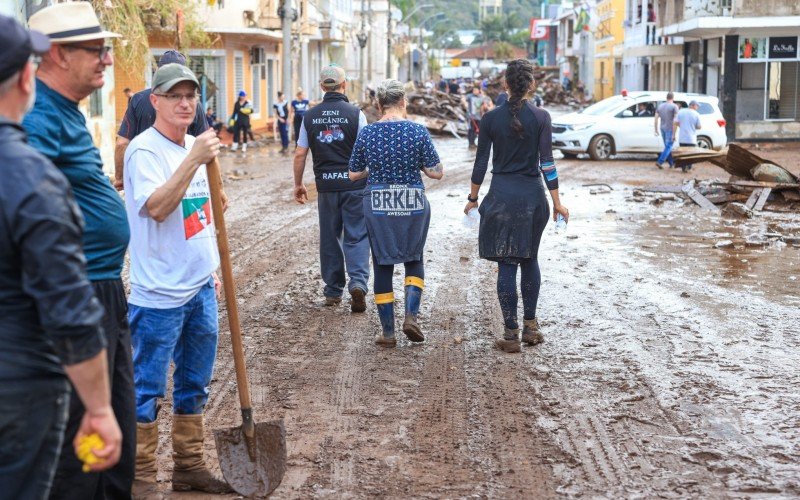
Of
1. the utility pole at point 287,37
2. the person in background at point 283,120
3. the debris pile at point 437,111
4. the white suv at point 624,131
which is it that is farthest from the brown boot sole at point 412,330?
the utility pole at point 287,37

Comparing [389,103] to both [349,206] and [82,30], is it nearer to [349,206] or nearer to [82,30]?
[349,206]

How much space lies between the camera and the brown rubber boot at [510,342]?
24.9 ft

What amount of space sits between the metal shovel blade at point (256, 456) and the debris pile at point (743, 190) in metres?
12.2

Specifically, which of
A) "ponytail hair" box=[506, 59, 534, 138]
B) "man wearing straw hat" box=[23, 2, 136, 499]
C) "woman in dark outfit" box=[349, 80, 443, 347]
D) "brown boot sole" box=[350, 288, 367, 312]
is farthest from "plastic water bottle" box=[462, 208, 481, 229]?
"man wearing straw hat" box=[23, 2, 136, 499]

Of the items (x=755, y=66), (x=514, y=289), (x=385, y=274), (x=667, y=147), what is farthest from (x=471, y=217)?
(x=755, y=66)

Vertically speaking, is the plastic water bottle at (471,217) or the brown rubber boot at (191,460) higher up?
the plastic water bottle at (471,217)

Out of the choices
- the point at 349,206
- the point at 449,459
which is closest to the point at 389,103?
the point at 349,206

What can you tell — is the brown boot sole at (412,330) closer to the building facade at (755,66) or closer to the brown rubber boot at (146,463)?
the brown rubber boot at (146,463)

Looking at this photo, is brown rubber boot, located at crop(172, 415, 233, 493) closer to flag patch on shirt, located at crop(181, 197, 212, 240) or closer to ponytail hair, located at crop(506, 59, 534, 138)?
flag patch on shirt, located at crop(181, 197, 212, 240)

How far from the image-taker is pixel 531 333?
7.81 metres

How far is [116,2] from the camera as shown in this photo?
21.0 m

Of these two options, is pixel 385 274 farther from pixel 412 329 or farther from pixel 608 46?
pixel 608 46

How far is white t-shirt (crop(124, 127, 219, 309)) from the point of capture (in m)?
4.58

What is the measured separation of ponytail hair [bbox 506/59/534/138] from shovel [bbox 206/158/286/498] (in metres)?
3.35
